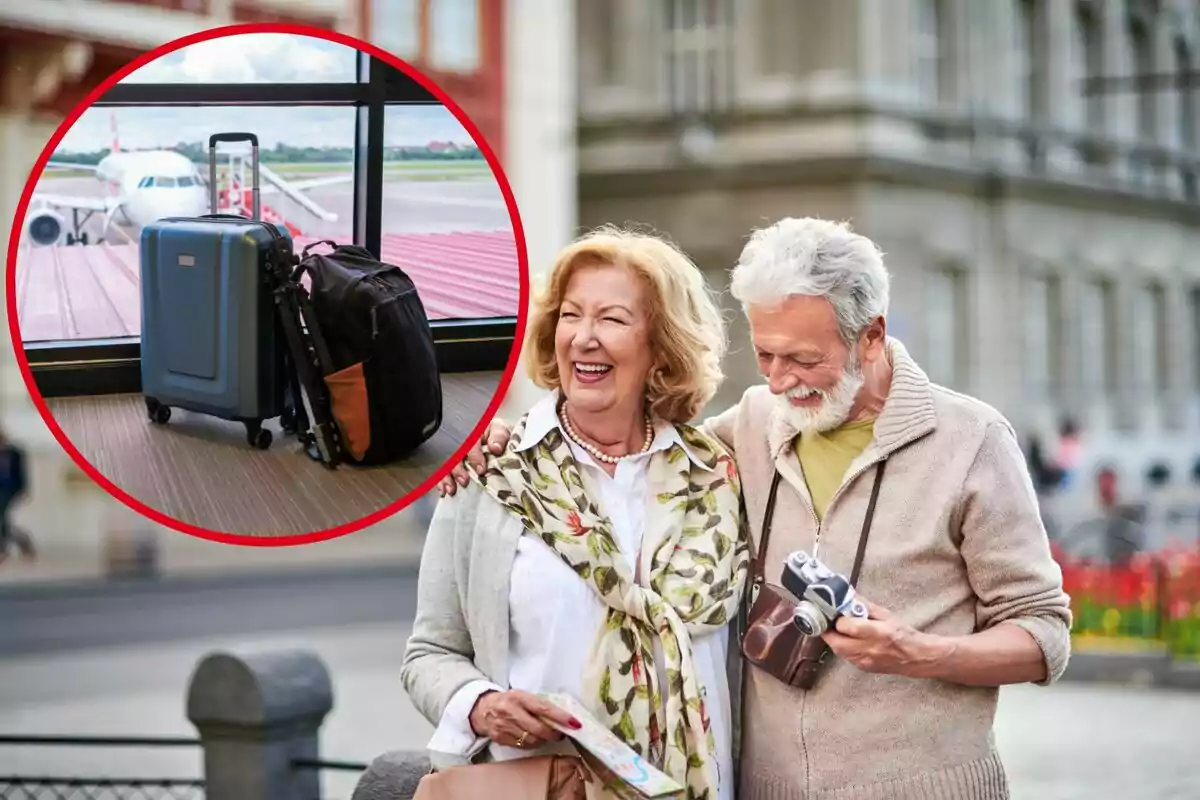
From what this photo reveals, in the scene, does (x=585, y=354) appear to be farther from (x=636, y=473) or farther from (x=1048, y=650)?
(x=1048, y=650)

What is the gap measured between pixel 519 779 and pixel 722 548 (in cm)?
59

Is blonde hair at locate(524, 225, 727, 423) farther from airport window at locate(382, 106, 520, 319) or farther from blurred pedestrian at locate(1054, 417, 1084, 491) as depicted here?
blurred pedestrian at locate(1054, 417, 1084, 491)

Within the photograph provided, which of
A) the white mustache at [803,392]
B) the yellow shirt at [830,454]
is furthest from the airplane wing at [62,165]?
the yellow shirt at [830,454]

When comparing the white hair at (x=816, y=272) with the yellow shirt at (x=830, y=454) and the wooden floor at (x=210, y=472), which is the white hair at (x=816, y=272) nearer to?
the yellow shirt at (x=830, y=454)

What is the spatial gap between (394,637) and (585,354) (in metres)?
14.2

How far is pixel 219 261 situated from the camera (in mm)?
3668

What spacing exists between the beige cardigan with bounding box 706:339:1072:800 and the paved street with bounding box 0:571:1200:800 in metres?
5.77

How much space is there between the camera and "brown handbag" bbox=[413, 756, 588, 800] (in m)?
3.86

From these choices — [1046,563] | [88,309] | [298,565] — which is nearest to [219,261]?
[88,309]

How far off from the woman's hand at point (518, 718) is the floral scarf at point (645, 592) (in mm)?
102

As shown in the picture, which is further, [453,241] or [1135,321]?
[1135,321]

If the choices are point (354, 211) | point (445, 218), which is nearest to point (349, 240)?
point (354, 211)

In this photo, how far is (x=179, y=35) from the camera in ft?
63.9

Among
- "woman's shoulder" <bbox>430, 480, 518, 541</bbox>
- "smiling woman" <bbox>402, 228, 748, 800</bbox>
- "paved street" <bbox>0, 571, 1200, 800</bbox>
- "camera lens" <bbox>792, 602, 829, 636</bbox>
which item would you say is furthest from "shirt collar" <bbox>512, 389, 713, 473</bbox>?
"paved street" <bbox>0, 571, 1200, 800</bbox>
